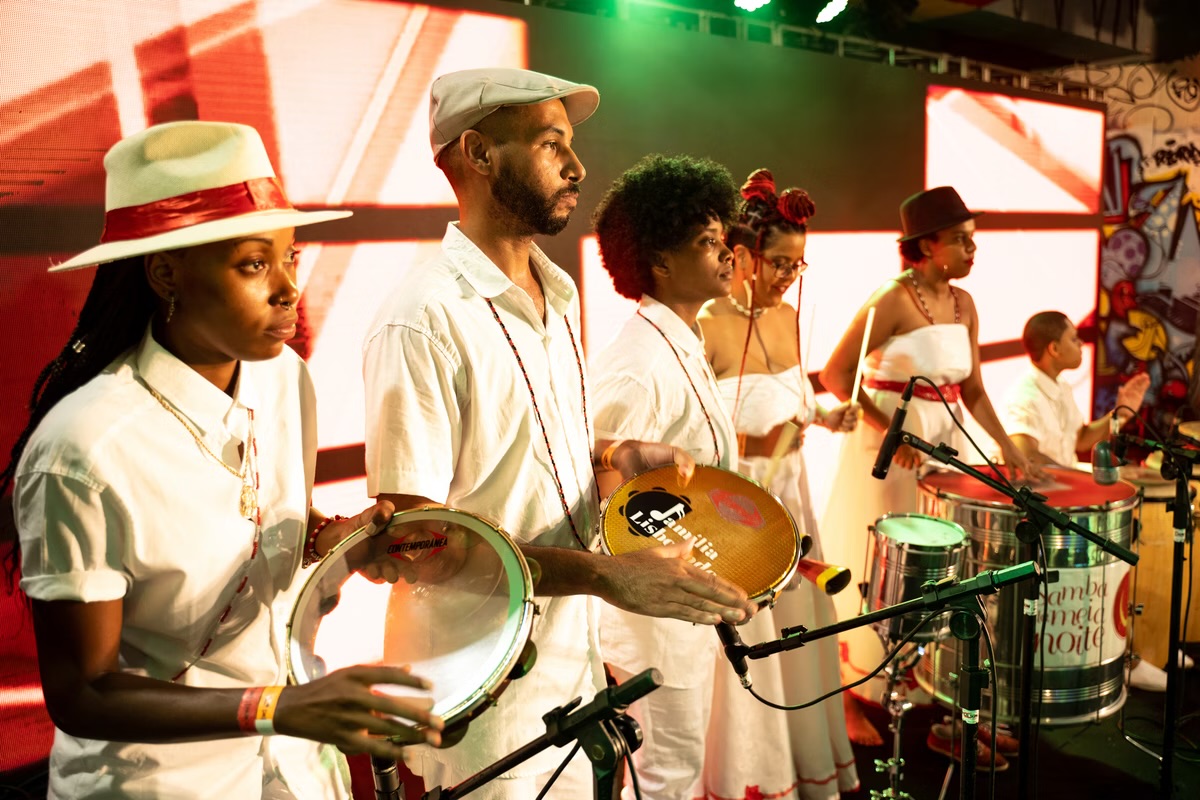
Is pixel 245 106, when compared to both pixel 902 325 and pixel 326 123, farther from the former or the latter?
pixel 902 325

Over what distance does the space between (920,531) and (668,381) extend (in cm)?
106

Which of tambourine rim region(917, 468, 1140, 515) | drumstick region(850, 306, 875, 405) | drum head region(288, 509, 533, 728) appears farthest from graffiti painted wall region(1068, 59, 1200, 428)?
drum head region(288, 509, 533, 728)

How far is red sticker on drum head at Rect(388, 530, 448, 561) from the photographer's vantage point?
1.50 m

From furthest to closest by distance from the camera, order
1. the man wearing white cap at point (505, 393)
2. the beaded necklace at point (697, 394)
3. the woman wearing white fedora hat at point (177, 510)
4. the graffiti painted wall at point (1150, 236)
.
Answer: the graffiti painted wall at point (1150, 236)
the beaded necklace at point (697, 394)
the man wearing white cap at point (505, 393)
the woman wearing white fedora hat at point (177, 510)

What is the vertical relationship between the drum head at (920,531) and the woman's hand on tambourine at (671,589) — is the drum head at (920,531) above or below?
below

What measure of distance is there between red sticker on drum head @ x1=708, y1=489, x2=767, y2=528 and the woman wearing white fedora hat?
833mm

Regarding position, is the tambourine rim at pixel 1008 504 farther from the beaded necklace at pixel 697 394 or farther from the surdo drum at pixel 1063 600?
the beaded necklace at pixel 697 394

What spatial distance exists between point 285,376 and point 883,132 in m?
4.60

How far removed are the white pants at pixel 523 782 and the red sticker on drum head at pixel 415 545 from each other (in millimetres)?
564

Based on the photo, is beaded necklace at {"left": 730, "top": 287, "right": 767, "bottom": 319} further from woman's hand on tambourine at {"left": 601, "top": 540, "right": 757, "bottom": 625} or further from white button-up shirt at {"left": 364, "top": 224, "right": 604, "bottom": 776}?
woman's hand on tambourine at {"left": 601, "top": 540, "right": 757, "bottom": 625}

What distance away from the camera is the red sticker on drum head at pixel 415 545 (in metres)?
1.50

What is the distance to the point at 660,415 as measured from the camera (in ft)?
8.68

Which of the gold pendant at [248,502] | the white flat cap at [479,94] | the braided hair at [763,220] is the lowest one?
the gold pendant at [248,502]

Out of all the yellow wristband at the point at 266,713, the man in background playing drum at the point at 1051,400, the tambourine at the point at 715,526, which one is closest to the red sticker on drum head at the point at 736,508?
the tambourine at the point at 715,526
